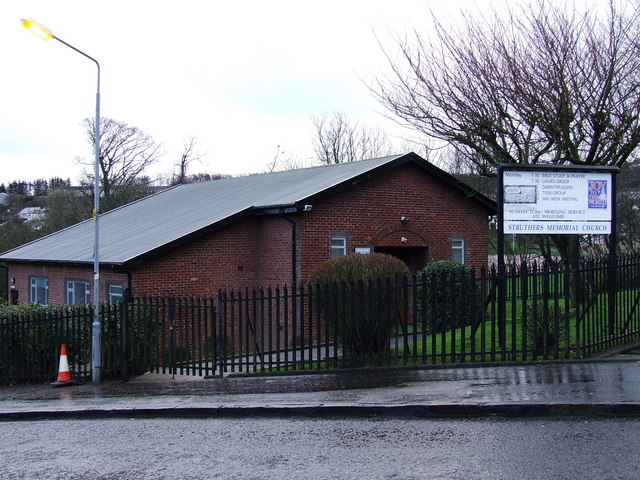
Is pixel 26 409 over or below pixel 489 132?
below

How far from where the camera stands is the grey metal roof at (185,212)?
63.3ft

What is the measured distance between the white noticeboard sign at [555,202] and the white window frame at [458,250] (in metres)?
10.4

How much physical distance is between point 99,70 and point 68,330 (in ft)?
18.1

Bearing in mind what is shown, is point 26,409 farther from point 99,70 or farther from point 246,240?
point 246,240

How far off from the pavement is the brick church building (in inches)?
241

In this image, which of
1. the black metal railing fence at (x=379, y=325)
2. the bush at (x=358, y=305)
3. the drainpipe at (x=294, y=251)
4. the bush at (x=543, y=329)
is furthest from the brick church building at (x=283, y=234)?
the bush at (x=543, y=329)

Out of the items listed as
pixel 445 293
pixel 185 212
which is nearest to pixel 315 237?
pixel 185 212

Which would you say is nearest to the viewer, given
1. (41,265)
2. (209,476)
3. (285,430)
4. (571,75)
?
(209,476)

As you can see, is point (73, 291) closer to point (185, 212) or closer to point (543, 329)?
point (185, 212)

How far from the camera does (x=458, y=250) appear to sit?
74.6ft

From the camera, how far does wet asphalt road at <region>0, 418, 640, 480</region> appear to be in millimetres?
6254

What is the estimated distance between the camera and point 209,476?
6578mm

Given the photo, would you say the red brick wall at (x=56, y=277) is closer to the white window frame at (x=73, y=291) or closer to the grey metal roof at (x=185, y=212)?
the white window frame at (x=73, y=291)

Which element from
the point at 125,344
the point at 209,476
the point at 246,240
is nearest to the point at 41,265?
the point at 246,240
